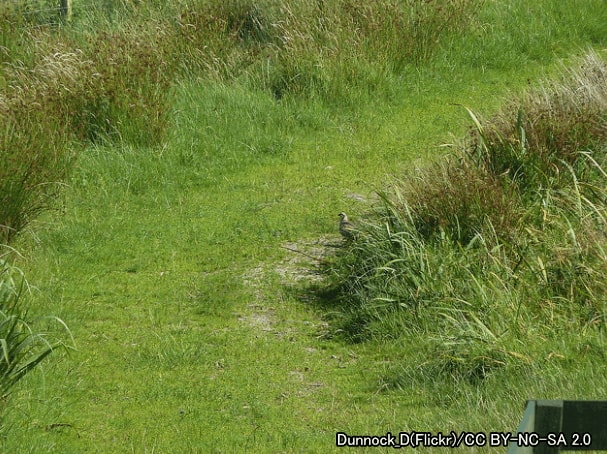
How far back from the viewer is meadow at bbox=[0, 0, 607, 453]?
19.2ft

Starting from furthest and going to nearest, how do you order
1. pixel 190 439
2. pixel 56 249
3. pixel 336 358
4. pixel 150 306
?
pixel 56 249, pixel 150 306, pixel 336 358, pixel 190 439

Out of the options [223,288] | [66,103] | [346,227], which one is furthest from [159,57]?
[223,288]

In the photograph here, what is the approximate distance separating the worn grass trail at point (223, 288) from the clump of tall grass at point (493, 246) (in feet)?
1.02

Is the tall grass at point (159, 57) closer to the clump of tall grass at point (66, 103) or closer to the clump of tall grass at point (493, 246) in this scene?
the clump of tall grass at point (66, 103)

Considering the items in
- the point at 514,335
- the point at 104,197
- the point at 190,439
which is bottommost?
the point at 104,197

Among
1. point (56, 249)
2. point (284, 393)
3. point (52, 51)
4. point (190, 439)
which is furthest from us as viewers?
point (52, 51)

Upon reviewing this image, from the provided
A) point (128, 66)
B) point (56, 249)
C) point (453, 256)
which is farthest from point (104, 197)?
point (453, 256)

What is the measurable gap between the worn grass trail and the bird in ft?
1.18

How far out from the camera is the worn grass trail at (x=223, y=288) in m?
5.74

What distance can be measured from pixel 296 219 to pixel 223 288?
1.44 metres

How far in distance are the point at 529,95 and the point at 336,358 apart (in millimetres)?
3470

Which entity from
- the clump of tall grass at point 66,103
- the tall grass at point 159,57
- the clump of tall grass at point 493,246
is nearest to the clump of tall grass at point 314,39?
the tall grass at point 159,57

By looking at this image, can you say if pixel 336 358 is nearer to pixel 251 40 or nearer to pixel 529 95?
pixel 529 95

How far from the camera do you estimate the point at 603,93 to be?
877cm
